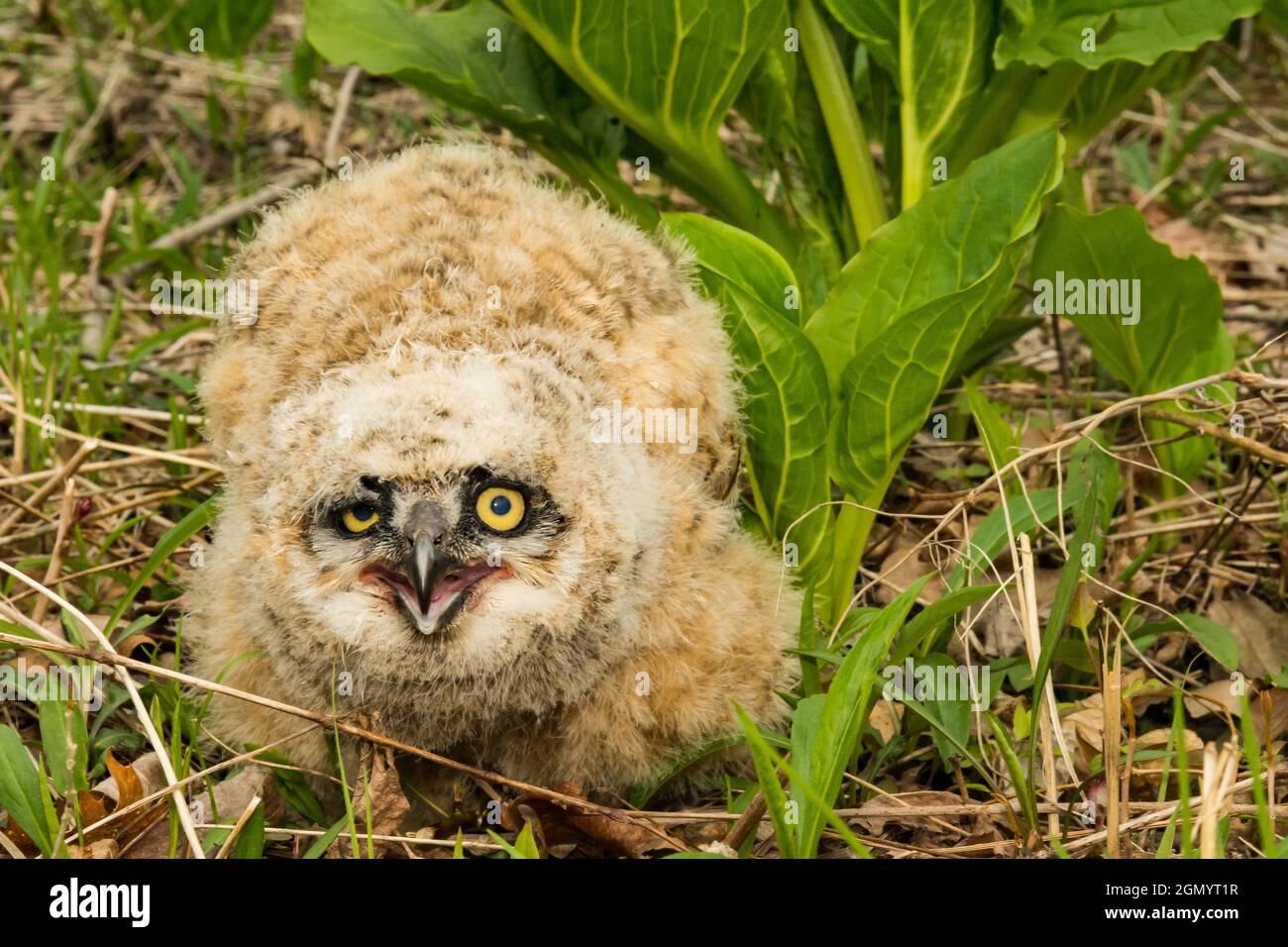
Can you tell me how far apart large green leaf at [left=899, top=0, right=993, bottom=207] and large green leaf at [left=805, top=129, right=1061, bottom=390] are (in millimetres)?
327

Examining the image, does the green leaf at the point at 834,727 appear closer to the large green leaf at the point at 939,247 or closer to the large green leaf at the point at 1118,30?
the large green leaf at the point at 939,247

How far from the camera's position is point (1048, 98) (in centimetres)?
393

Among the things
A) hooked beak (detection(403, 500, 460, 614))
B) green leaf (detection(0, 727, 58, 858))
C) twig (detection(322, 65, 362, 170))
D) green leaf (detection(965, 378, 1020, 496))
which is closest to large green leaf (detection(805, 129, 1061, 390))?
green leaf (detection(965, 378, 1020, 496))

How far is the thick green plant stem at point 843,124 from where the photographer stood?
13.0 ft

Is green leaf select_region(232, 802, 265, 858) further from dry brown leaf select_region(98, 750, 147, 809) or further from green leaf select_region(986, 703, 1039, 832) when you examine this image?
green leaf select_region(986, 703, 1039, 832)

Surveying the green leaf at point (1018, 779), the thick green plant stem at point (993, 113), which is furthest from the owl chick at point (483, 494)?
the thick green plant stem at point (993, 113)

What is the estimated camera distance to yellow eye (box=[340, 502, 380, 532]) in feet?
8.93

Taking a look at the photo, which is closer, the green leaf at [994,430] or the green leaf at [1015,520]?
the green leaf at [1015,520]

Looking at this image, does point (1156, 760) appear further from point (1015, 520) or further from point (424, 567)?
point (424, 567)

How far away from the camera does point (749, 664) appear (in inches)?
126

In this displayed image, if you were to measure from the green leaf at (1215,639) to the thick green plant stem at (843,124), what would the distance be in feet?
4.64
